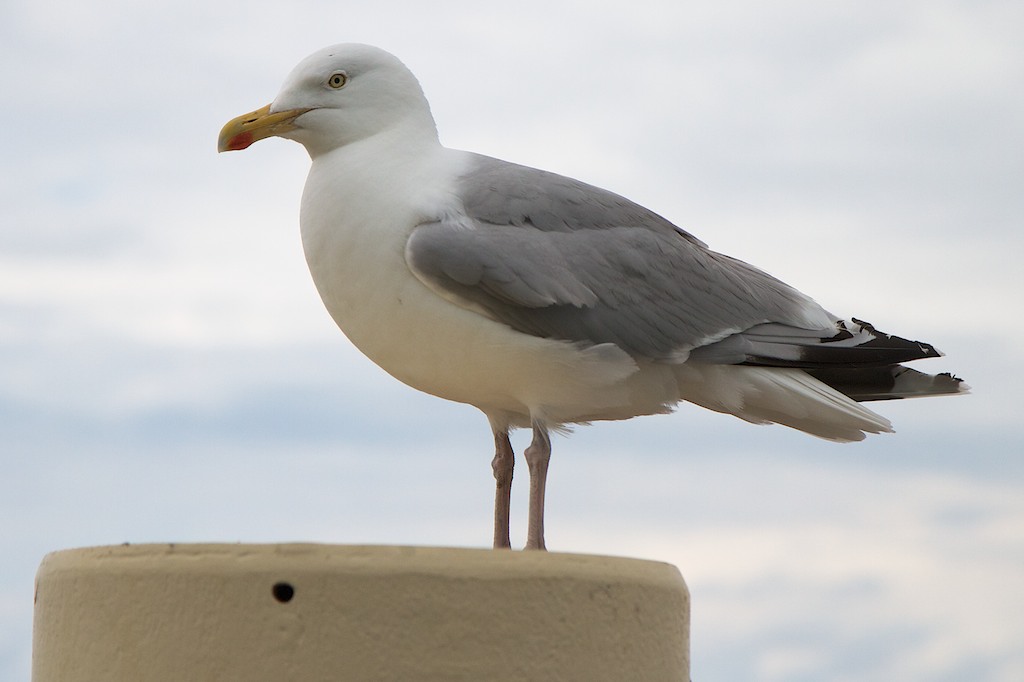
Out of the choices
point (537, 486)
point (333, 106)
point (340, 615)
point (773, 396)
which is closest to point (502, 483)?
point (537, 486)

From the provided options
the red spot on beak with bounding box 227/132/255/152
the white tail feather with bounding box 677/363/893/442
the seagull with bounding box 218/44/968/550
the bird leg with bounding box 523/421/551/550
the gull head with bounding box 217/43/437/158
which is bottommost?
the bird leg with bounding box 523/421/551/550

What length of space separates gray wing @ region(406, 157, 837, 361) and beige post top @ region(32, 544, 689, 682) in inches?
53.6

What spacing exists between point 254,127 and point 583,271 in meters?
1.40

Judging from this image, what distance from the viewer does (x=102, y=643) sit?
3.69 metres

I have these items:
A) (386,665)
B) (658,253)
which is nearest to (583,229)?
(658,253)

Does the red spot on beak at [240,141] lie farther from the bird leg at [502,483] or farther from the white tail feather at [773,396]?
the white tail feather at [773,396]

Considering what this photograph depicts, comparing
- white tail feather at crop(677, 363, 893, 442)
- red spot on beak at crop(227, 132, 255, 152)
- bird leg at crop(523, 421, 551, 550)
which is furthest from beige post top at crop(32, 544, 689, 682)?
red spot on beak at crop(227, 132, 255, 152)

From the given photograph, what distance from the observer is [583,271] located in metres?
5.04

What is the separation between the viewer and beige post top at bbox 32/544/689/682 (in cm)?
347

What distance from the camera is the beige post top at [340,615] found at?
3469 millimetres

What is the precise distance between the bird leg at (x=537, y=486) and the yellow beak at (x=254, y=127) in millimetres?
1532

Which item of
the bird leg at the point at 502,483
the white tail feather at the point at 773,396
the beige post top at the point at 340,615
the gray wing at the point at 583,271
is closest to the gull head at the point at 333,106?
the gray wing at the point at 583,271

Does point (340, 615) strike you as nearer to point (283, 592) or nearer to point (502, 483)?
point (283, 592)

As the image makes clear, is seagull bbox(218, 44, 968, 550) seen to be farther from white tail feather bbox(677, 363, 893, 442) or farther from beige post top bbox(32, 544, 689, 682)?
beige post top bbox(32, 544, 689, 682)
